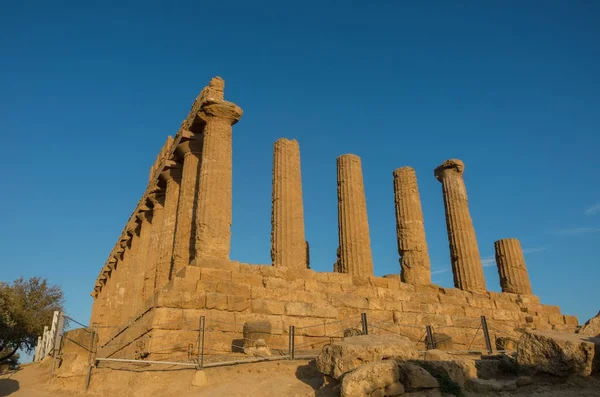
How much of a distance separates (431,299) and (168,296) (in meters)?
10.1

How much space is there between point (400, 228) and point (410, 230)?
0.50 meters

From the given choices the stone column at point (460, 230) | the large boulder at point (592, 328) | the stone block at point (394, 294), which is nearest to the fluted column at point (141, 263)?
the stone block at point (394, 294)

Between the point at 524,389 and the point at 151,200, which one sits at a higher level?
the point at 151,200

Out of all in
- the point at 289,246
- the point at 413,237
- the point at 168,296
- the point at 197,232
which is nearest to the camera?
the point at 168,296

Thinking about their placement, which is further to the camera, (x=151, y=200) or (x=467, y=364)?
(x=151, y=200)

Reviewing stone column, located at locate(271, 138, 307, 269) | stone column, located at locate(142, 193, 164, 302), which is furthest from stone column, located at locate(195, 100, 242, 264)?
stone column, located at locate(142, 193, 164, 302)

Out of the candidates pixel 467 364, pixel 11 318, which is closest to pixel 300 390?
pixel 467 364

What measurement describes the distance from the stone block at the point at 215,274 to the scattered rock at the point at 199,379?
15.1 feet

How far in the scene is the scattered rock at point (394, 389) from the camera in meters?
6.37

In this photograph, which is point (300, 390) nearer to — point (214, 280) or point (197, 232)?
point (214, 280)

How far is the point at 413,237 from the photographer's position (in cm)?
2053

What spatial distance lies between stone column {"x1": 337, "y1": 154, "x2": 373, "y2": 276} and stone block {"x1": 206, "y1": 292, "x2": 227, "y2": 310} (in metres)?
7.07

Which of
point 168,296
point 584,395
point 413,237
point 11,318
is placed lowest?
point 584,395

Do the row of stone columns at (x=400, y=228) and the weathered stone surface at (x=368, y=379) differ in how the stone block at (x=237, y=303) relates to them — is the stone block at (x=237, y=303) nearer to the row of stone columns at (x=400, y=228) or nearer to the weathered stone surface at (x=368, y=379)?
the row of stone columns at (x=400, y=228)
